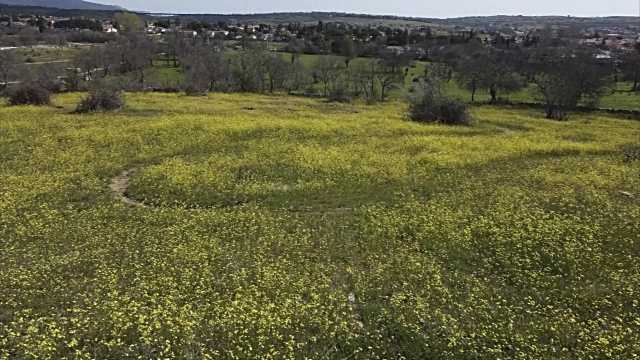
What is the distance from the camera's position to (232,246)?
75.0 feet

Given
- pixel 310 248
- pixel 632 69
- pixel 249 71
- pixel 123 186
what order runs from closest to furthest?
pixel 310 248 < pixel 123 186 < pixel 249 71 < pixel 632 69

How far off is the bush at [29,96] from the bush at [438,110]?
126 ft

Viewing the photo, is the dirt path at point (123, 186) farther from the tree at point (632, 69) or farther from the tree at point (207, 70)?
the tree at point (632, 69)

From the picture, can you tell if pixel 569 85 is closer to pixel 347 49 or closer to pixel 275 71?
pixel 275 71

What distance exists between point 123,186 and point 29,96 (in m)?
33.1

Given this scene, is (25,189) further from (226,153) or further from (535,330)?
(535,330)

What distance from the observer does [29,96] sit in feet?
184

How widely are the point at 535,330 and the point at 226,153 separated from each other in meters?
25.6

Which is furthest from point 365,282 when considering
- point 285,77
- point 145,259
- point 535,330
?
point 285,77

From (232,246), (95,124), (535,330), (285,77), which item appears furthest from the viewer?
(285,77)

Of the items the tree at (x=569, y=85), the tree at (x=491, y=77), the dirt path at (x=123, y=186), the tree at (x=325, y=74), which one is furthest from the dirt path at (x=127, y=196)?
the tree at (x=491, y=77)

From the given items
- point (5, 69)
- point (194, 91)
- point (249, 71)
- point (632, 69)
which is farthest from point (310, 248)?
point (632, 69)

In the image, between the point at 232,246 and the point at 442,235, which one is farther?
the point at 442,235

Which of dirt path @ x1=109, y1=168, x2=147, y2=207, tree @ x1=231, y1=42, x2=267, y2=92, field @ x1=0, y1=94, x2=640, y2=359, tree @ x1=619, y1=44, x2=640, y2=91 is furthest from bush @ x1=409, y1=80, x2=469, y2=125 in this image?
tree @ x1=619, y1=44, x2=640, y2=91
